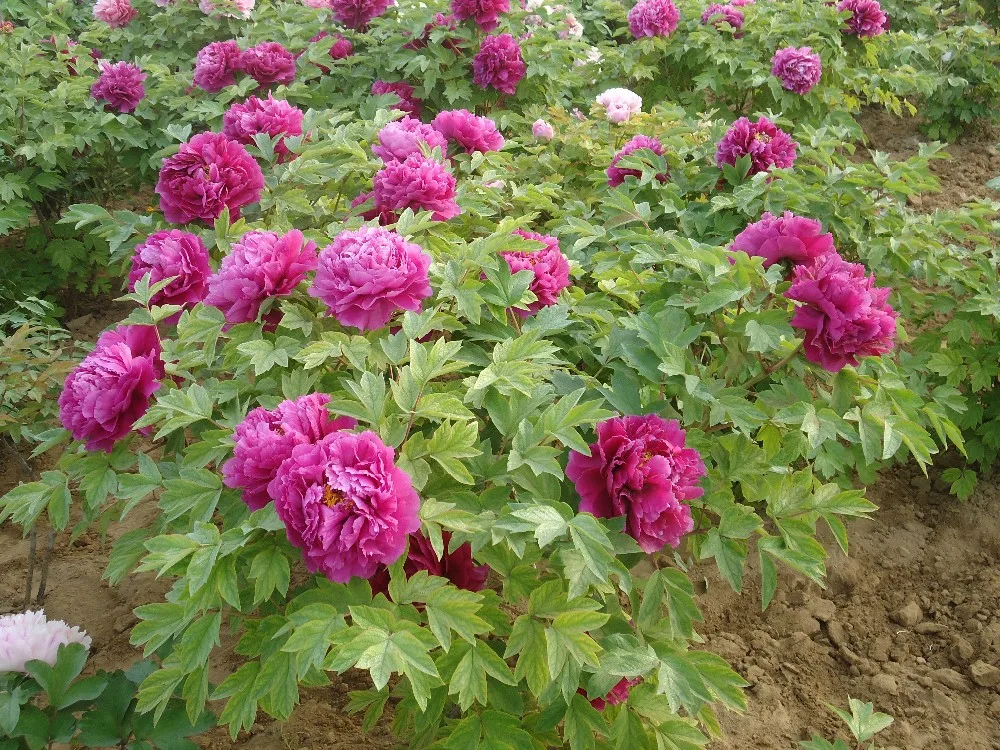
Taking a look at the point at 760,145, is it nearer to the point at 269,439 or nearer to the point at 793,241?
the point at 793,241

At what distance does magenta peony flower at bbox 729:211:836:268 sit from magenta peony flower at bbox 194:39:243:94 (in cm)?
269

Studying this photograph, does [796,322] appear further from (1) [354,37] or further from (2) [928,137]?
(2) [928,137]

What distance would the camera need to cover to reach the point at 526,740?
1361 mm

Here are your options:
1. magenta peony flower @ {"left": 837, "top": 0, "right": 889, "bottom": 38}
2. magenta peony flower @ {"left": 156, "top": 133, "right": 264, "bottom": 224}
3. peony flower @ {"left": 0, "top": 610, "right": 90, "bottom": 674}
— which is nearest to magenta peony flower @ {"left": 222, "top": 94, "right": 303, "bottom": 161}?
magenta peony flower @ {"left": 156, "top": 133, "right": 264, "bottom": 224}

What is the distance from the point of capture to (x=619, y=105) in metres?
3.18

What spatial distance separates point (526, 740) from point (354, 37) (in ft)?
11.5

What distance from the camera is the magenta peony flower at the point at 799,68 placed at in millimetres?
3938

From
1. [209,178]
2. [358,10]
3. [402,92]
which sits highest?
[209,178]

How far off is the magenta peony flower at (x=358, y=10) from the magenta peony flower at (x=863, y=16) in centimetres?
245

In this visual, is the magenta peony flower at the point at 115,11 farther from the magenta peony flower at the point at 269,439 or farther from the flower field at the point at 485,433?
the magenta peony flower at the point at 269,439

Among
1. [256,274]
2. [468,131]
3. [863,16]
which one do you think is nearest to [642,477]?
[256,274]

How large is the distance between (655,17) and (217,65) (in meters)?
2.32

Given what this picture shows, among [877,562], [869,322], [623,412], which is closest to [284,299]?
[623,412]

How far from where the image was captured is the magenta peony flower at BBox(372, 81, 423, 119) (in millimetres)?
3577
